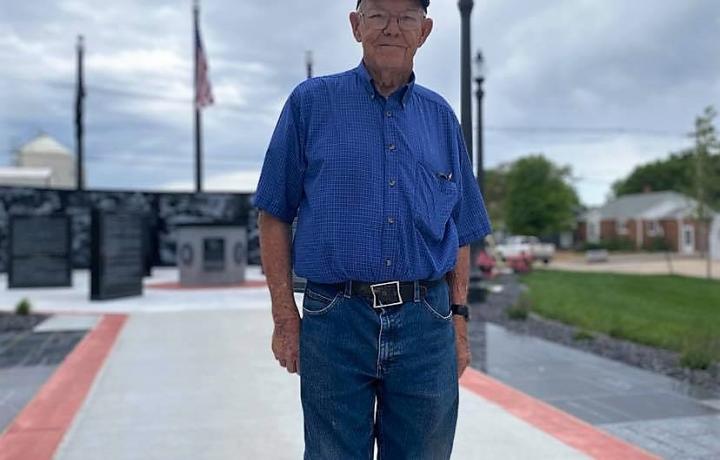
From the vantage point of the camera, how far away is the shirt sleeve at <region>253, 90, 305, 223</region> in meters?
2.21

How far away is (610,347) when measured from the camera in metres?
7.91

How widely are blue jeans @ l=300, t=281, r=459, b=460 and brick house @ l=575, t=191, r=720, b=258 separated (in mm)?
50227

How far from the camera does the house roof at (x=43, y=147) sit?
52.3 meters

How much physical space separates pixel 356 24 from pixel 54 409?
399 centimetres

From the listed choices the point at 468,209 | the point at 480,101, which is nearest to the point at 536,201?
the point at 480,101

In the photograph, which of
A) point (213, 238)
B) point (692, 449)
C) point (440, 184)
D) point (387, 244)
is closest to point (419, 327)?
point (387, 244)

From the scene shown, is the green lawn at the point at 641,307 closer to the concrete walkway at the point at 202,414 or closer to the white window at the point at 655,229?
the concrete walkway at the point at 202,414

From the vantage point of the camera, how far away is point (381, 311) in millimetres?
2102

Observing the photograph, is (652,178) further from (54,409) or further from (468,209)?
(468,209)

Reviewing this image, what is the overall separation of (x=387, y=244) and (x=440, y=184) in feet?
1.05

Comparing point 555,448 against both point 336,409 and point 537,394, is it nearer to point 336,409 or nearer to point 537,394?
point 537,394

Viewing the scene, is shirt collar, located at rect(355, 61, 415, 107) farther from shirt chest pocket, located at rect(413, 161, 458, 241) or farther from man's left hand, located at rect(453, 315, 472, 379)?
man's left hand, located at rect(453, 315, 472, 379)

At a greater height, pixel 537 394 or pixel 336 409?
pixel 336 409

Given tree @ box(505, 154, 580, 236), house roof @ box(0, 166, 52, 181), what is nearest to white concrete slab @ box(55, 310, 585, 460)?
house roof @ box(0, 166, 52, 181)
